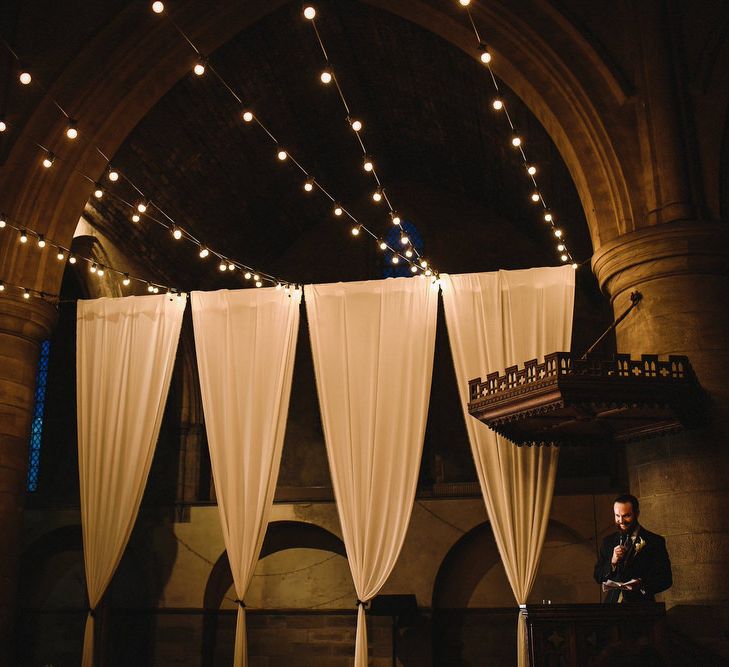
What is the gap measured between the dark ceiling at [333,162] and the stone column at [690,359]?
12.9ft

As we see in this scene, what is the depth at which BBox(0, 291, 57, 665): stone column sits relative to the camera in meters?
8.41

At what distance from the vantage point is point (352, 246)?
15.0 metres

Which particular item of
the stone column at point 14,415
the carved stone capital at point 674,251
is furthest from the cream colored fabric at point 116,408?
the carved stone capital at point 674,251

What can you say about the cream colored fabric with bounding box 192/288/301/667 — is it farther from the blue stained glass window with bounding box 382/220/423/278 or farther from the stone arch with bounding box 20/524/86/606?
the blue stained glass window with bounding box 382/220/423/278

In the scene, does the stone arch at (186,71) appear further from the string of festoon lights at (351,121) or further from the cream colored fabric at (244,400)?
the cream colored fabric at (244,400)

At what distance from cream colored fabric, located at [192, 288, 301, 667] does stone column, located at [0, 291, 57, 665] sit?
1675 mm

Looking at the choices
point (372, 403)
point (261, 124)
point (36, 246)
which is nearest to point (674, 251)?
point (372, 403)

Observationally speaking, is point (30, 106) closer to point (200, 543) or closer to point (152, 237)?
point (152, 237)

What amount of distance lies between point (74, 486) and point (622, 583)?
979 cm

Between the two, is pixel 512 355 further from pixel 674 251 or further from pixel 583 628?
pixel 583 628

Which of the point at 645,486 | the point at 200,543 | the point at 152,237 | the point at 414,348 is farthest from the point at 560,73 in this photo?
the point at 200,543

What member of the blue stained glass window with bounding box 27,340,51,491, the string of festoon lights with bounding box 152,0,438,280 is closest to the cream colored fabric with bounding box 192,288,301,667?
the string of festoon lights with bounding box 152,0,438,280

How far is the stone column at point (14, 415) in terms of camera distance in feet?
27.6

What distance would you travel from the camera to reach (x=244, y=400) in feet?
28.0
